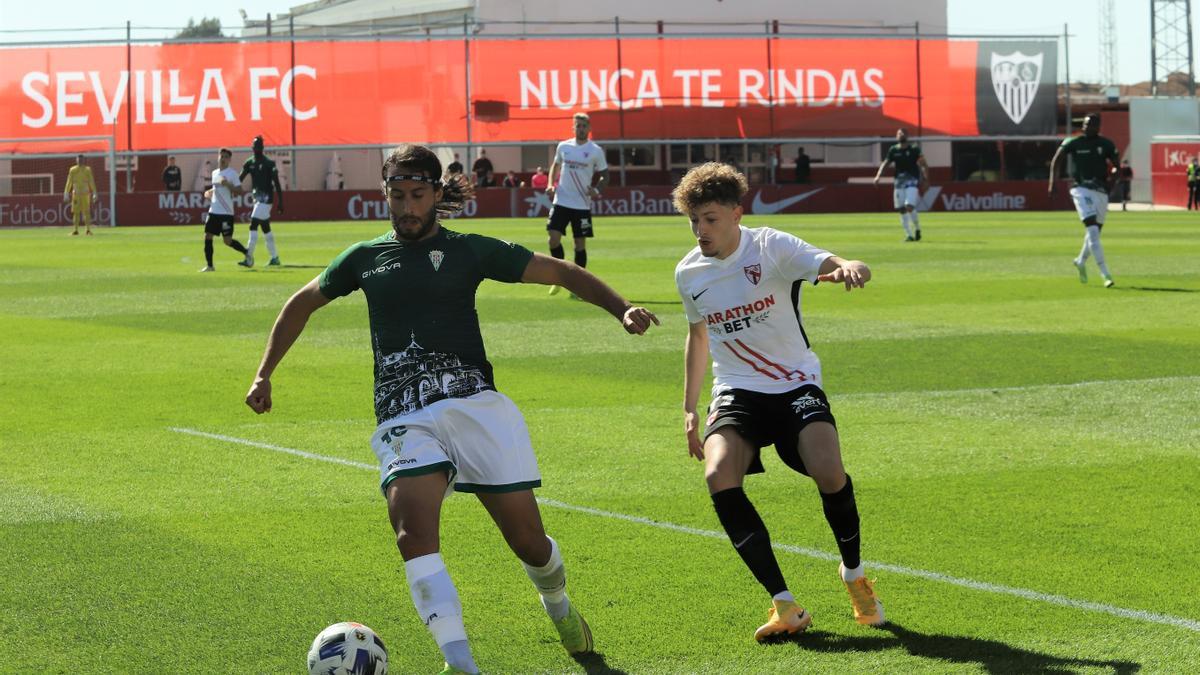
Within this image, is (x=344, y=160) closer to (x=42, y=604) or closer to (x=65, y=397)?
(x=65, y=397)

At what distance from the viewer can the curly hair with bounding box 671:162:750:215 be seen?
6.25m

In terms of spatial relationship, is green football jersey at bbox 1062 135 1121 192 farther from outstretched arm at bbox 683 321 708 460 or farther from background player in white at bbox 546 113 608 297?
outstretched arm at bbox 683 321 708 460

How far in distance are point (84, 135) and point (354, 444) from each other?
40350 mm

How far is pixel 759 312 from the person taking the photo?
646 centimetres

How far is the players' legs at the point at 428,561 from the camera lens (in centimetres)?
525

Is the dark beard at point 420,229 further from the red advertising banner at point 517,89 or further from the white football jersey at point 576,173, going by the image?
the red advertising banner at point 517,89

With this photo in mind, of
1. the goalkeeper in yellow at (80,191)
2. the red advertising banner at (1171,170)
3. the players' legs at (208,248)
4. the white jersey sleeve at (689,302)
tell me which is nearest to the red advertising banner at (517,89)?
the red advertising banner at (1171,170)

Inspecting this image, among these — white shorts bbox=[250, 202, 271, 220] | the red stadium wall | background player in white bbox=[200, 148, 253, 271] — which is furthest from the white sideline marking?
the red stadium wall

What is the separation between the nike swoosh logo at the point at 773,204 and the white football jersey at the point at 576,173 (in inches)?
1033

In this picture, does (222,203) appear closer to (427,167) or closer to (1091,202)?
(1091,202)

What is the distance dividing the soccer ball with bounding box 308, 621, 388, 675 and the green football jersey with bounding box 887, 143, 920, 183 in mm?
27902

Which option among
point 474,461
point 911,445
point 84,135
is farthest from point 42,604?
point 84,135

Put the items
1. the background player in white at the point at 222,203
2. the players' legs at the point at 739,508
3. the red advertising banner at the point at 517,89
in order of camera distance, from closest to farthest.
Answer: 1. the players' legs at the point at 739,508
2. the background player in white at the point at 222,203
3. the red advertising banner at the point at 517,89

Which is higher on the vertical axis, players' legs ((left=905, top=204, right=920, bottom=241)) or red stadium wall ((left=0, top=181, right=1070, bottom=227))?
red stadium wall ((left=0, top=181, right=1070, bottom=227))
